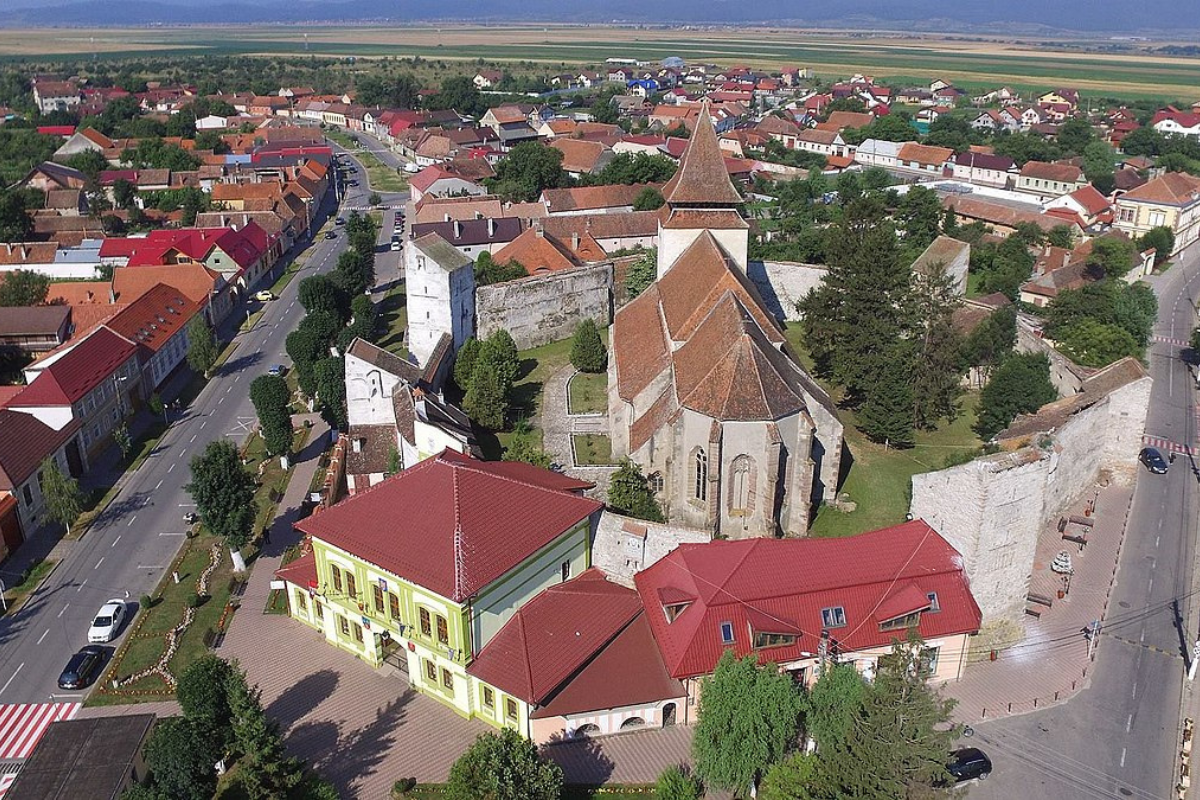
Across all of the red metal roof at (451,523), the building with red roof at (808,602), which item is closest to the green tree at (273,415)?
the red metal roof at (451,523)

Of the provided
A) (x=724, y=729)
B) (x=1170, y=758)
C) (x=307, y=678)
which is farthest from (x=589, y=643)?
(x=1170, y=758)

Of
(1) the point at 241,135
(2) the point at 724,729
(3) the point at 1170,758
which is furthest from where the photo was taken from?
(1) the point at 241,135

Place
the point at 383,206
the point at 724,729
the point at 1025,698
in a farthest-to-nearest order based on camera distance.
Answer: the point at 383,206 → the point at 1025,698 → the point at 724,729

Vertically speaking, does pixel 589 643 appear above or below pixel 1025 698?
above

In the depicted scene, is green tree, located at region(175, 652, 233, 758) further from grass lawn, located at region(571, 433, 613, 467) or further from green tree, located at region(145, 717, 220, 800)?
grass lawn, located at region(571, 433, 613, 467)

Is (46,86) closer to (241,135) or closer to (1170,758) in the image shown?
(241,135)

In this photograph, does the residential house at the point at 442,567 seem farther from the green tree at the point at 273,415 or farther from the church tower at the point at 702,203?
the church tower at the point at 702,203
